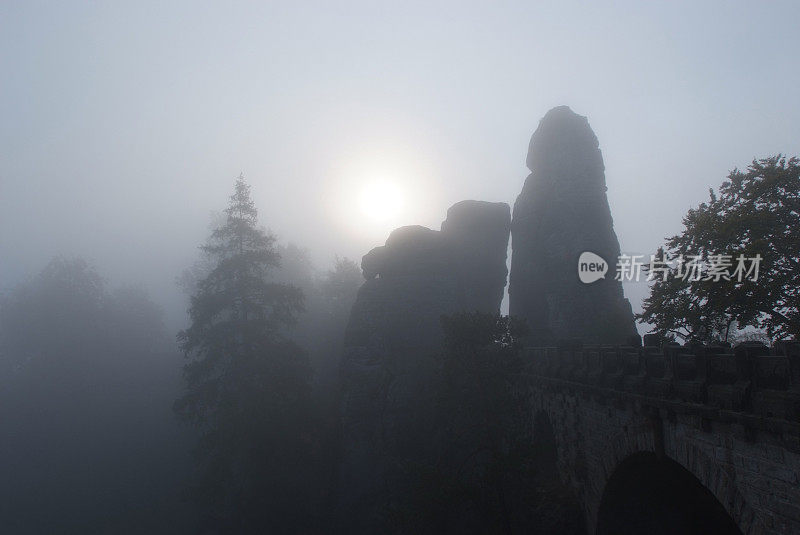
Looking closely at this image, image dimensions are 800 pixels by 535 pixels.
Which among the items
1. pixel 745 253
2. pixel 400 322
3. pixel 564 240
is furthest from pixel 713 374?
pixel 564 240

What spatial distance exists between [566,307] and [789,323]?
2165cm

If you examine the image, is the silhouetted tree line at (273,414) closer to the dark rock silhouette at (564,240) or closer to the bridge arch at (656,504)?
the bridge arch at (656,504)

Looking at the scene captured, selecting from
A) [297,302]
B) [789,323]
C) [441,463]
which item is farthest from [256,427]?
[789,323]

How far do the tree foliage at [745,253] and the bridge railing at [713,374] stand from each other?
973 cm

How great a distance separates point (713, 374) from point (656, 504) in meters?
7.75

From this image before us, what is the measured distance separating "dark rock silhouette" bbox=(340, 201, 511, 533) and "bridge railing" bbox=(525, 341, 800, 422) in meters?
17.1

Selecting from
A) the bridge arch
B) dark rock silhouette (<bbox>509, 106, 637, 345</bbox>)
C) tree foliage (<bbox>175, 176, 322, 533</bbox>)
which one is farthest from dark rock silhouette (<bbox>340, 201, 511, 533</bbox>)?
the bridge arch

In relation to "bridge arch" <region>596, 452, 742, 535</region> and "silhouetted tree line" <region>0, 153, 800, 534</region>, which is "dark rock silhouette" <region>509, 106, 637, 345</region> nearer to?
"silhouetted tree line" <region>0, 153, 800, 534</region>

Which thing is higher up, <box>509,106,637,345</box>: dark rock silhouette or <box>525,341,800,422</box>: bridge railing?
<box>509,106,637,345</box>: dark rock silhouette

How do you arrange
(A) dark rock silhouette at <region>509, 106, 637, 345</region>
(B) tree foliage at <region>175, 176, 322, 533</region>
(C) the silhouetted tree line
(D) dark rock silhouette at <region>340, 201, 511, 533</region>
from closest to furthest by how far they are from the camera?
(C) the silhouetted tree line, (B) tree foliage at <region>175, 176, 322, 533</region>, (D) dark rock silhouette at <region>340, 201, 511, 533</region>, (A) dark rock silhouette at <region>509, 106, 637, 345</region>

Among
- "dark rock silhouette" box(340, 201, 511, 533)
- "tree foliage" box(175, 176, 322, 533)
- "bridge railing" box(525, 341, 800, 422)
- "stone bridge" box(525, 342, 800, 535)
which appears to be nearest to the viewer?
"bridge railing" box(525, 341, 800, 422)

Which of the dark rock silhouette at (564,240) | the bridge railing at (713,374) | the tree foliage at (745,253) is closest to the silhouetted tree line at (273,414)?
the tree foliage at (745,253)

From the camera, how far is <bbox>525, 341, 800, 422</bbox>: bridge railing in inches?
320

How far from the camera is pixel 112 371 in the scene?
161 feet
